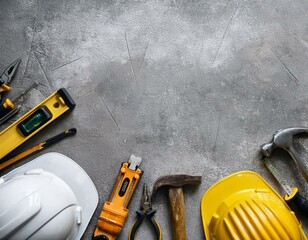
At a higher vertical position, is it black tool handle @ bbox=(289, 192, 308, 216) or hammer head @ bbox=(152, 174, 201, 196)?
hammer head @ bbox=(152, 174, 201, 196)

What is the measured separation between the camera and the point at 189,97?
196 cm

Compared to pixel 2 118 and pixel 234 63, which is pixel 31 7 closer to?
pixel 2 118

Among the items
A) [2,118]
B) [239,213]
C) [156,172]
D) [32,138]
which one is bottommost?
[239,213]

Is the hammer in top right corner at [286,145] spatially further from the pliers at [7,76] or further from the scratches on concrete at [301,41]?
the pliers at [7,76]

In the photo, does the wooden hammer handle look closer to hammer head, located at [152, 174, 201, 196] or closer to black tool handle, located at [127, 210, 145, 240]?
hammer head, located at [152, 174, 201, 196]

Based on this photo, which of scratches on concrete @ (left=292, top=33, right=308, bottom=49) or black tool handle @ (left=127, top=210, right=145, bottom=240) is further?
scratches on concrete @ (left=292, top=33, right=308, bottom=49)

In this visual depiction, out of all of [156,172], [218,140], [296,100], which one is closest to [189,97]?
[218,140]

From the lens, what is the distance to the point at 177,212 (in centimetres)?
184

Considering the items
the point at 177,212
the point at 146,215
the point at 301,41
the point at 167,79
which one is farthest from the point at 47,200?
the point at 301,41

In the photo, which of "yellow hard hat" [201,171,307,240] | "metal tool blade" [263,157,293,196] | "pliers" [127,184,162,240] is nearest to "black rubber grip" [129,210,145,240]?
"pliers" [127,184,162,240]

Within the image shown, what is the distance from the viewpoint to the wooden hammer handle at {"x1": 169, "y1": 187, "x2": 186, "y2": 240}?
1830mm

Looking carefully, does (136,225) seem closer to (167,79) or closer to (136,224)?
(136,224)

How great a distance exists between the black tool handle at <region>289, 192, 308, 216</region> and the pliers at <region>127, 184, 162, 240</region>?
0.60 metres

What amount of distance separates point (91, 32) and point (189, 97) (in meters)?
0.54
